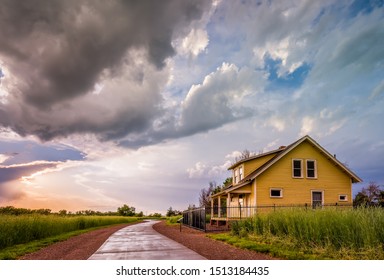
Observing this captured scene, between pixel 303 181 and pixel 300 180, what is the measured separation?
25 centimetres

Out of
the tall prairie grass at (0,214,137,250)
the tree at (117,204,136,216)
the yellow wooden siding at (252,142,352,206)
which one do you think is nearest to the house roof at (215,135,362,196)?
the yellow wooden siding at (252,142,352,206)

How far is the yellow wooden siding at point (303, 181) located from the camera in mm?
27625

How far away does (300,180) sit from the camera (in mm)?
28312

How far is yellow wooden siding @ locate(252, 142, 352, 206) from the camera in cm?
2762

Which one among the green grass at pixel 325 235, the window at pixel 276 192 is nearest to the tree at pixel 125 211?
the window at pixel 276 192

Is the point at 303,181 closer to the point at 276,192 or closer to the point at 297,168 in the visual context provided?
the point at 297,168

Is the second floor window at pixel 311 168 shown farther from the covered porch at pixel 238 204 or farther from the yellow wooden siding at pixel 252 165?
the covered porch at pixel 238 204

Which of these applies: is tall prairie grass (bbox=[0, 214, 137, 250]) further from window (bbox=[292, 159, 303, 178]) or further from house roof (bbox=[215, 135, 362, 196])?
window (bbox=[292, 159, 303, 178])

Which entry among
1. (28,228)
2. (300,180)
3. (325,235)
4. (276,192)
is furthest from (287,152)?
(28,228)
